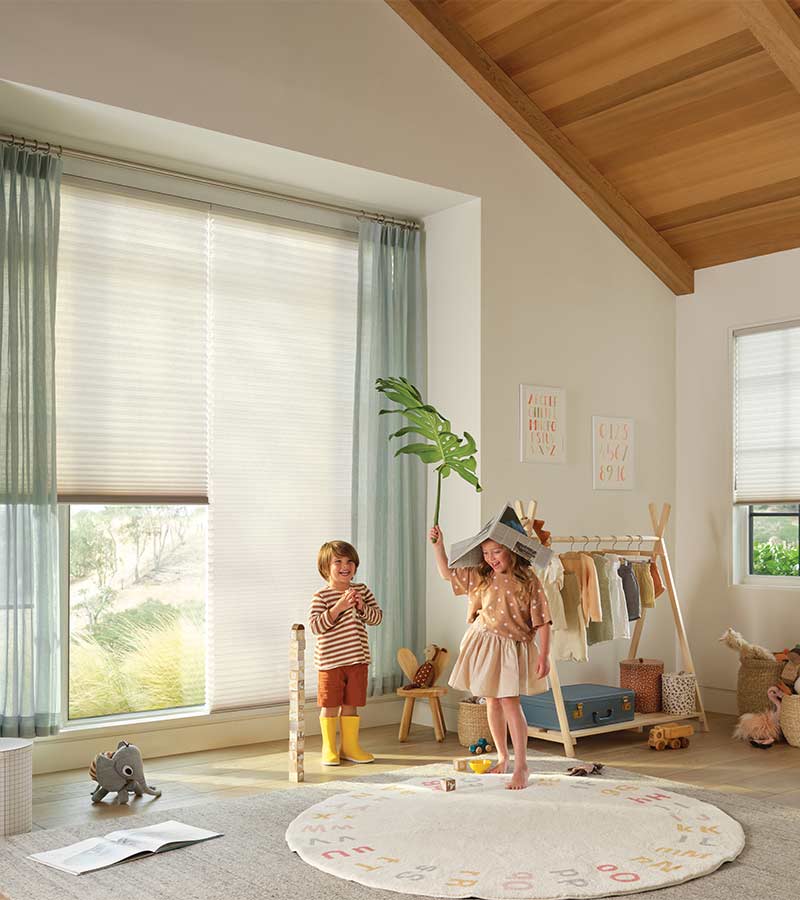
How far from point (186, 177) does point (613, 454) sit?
273cm

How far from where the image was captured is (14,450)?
13.6 ft

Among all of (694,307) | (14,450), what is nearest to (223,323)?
(14,450)

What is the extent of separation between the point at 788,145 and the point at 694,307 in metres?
1.28

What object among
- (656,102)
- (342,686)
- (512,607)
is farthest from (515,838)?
(656,102)

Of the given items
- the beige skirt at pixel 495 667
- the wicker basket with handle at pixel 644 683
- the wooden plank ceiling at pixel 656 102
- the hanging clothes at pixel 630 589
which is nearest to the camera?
the beige skirt at pixel 495 667

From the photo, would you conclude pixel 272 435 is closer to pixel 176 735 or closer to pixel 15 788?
pixel 176 735

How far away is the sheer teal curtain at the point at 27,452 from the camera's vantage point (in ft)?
13.5

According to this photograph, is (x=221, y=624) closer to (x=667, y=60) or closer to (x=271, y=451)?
(x=271, y=451)

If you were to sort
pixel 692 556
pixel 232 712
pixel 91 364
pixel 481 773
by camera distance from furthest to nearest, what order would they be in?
pixel 692 556
pixel 232 712
pixel 91 364
pixel 481 773

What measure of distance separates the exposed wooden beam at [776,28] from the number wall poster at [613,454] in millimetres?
2047

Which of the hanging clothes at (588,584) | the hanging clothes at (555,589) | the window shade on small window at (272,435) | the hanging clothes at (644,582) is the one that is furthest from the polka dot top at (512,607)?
the window shade on small window at (272,435)

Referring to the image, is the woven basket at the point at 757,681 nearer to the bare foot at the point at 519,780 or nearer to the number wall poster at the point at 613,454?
the number wall poster at the point at 613,454

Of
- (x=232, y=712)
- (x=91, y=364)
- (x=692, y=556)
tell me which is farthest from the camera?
(x=692, y=556)

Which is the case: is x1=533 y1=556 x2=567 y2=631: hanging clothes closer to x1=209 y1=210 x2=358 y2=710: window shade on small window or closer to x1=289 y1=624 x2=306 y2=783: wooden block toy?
x1=209 y1=210 x2=358 y2=710: window shade on small window
